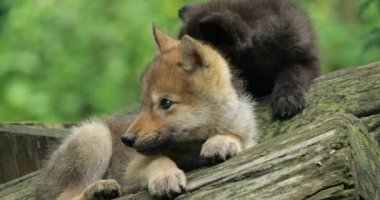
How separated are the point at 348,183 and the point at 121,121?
211 centimetres

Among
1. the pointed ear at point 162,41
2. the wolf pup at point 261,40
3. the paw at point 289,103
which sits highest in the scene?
the wolf pup at point 261,40

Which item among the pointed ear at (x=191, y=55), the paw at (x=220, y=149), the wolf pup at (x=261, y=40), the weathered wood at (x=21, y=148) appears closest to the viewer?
the paw at (x=220, y=149)

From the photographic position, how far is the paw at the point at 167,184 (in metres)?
4.33

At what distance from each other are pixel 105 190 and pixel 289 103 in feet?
3.96

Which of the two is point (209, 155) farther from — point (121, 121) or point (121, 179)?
point (121, 121)

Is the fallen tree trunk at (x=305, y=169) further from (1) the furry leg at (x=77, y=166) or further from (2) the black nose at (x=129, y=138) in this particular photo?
(1) the furry leg at (x=77, y=166)

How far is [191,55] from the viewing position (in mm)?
5098

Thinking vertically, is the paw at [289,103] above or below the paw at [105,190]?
above

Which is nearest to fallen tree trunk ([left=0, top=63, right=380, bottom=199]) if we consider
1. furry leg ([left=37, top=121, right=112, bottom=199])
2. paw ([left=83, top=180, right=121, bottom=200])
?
paw ([left=83, top=180, right=121, bottom=200])

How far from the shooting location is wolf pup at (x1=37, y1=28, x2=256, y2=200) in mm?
4844

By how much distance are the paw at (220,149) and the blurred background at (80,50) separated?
18.7 ft

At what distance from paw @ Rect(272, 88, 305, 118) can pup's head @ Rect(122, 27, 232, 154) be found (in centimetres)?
46

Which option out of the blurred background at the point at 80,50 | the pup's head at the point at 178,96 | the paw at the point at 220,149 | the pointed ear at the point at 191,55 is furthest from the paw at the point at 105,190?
the blurred background at the point at 80,50

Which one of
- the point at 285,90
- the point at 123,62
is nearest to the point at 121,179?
the point at 285,90
